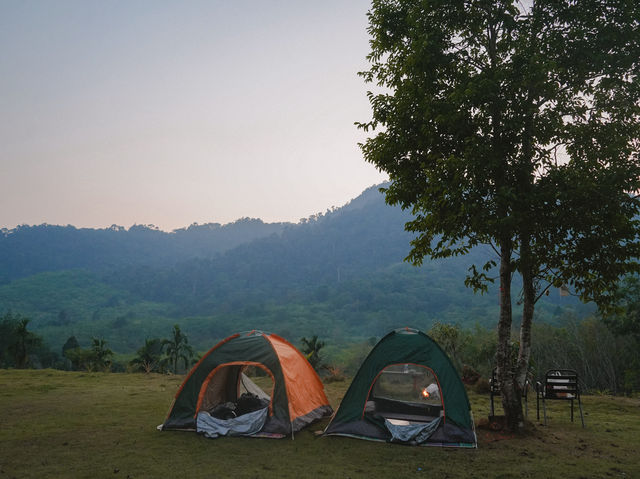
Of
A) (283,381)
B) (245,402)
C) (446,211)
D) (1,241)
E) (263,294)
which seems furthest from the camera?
(1,241)

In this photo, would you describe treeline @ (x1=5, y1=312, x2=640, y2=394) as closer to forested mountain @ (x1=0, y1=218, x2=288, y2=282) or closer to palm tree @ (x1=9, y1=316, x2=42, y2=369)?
palm tree @ (x1=9, y1=316, x2=42, y2=369)

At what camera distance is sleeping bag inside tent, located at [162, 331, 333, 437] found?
8727 mm

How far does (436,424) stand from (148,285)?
440 feet

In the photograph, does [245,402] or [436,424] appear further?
[245,402]

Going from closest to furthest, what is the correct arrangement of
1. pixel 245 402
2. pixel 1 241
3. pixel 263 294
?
pixel 245 402 → pixel 263 294 → pixel 1 241

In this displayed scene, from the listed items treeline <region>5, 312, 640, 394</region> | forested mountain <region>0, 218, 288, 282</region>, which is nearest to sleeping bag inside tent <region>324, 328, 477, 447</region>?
treeline <region>5, 312, 640, 394</region>

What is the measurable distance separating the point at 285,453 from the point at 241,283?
129970mm

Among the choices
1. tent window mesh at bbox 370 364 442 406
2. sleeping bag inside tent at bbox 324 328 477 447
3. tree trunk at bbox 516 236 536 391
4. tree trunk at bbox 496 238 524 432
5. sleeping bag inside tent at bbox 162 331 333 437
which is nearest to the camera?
sleeping bag inside tent at bbox 324 328 477 447

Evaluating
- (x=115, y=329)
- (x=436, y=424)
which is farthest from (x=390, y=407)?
(x=115, y=329)

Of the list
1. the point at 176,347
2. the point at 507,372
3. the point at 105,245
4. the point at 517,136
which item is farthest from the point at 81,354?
the point at 105,245

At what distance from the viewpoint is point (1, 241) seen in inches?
6176

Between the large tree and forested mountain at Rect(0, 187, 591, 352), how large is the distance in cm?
7351

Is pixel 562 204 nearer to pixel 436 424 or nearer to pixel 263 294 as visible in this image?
pixel 436 424

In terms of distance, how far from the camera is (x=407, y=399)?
9.27 meters
